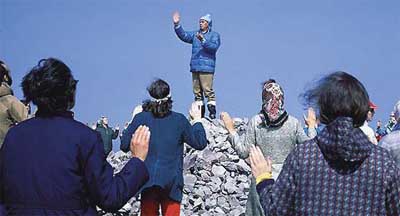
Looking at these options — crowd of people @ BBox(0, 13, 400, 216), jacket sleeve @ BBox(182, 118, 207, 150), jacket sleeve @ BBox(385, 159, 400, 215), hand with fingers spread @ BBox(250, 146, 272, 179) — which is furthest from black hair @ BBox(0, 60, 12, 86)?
jacket sleeve @ BBox(385, 159, 400, 215)

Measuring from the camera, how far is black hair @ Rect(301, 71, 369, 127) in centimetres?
396

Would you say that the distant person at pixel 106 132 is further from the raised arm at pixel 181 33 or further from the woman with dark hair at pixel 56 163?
the woman with dark hair at pixel 56 163

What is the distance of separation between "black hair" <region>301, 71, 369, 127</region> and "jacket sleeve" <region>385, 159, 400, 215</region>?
321 millimetres

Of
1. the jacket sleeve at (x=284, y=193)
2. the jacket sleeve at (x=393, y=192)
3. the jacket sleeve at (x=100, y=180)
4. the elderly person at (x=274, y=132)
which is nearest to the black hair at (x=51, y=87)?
the jacket sleeve at (x=100, y=180)

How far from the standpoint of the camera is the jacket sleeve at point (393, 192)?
3.89 metres

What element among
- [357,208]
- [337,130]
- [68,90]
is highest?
[68,90]

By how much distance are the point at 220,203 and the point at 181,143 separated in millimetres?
5809

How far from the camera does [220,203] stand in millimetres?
14008

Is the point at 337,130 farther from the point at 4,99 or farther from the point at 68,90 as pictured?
the point at 4,99

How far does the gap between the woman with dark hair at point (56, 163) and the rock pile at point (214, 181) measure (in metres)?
9.32

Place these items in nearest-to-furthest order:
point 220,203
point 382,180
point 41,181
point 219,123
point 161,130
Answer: point 382,180
point 41,181
point 161,130
point 220,203
point 219,123

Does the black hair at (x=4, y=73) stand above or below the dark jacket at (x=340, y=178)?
above

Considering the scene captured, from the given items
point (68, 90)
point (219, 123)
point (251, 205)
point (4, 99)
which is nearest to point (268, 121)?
point (251, 205)

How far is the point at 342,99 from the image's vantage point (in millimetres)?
3967
